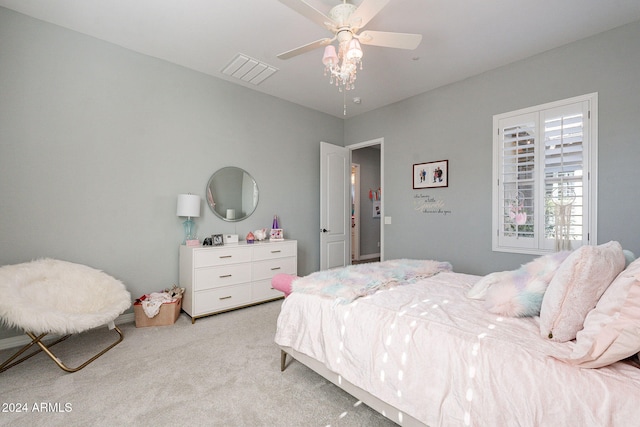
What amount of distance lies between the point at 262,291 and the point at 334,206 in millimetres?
1867

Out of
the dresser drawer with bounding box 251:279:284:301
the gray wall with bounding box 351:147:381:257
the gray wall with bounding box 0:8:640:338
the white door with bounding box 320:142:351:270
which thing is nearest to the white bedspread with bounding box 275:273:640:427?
the dresser drawer with bounding box 251:279:284:301

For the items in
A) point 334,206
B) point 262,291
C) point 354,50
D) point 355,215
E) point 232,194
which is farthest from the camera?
point 355,215

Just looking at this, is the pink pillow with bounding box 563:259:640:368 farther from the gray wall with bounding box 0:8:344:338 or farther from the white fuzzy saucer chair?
the gray wall with bounding box 0:8:344:338

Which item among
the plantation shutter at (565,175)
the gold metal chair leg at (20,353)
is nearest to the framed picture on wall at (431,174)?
the plantation shutter at (565,175)

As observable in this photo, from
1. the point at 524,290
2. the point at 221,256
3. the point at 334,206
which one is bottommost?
the point at 221,256

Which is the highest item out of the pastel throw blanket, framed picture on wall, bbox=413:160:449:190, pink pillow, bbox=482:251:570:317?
framed picture on wall, bbox=413:160:449:190

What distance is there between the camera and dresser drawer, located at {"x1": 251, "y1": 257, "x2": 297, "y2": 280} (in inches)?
139

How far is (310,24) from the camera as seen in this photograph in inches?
101

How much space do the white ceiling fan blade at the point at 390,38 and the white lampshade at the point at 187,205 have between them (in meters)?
2.37

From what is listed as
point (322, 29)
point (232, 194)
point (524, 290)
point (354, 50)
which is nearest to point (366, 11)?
point (354, 50)

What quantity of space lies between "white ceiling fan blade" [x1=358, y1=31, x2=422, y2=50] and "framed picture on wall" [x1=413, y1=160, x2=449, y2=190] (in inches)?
80.2

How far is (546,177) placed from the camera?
297cm

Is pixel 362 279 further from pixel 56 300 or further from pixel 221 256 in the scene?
pixel 56 300

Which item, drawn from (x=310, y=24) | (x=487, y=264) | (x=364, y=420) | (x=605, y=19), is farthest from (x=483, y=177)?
(x=364, y=420)
